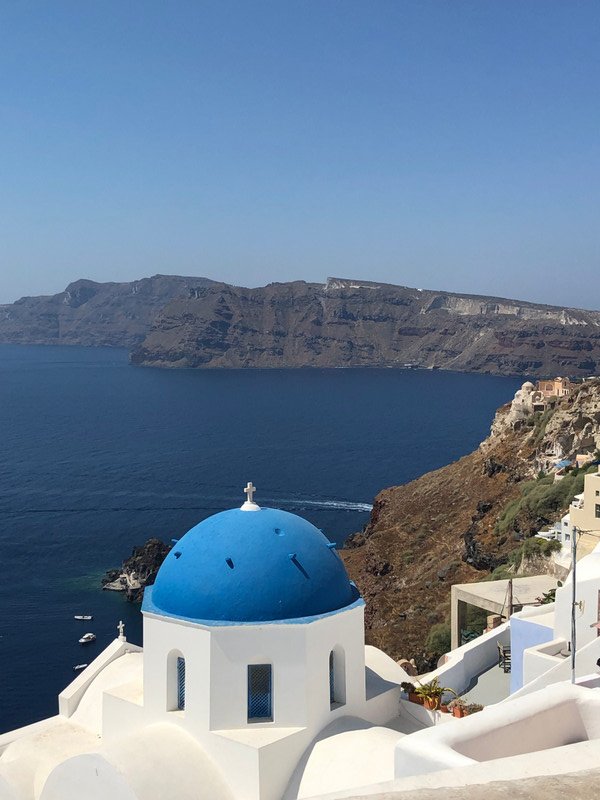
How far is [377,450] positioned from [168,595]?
94.3 metres

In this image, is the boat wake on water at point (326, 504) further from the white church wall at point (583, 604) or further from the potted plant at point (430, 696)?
the potted plant at point (430, 696)

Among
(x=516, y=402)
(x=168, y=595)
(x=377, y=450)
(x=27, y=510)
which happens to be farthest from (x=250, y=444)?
(x=168, y=595)

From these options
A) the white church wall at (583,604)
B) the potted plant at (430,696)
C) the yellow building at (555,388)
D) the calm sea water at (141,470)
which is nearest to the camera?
the potted plant at (430,696)

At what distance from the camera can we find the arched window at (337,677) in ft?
44.7

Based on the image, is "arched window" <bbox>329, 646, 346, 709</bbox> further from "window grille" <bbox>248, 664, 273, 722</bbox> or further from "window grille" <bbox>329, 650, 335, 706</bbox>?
"window grille" <bbox>248, 664, 273, 722</bbox>

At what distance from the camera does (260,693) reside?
1318 cm

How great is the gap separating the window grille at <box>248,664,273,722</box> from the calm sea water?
93.1ft

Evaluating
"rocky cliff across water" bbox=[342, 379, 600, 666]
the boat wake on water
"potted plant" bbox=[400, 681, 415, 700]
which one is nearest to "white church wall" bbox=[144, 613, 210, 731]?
"potted plant" bbox=[400, 681, 415, 700]

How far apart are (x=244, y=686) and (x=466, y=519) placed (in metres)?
45.4

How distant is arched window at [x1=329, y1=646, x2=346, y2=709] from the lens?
13.6 m

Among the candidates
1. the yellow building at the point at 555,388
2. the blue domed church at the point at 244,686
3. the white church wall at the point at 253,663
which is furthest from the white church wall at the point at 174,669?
the yellow building at the point at 555,388

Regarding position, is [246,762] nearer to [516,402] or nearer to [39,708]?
[39,708]

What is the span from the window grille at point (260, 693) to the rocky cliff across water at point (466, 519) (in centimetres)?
2257

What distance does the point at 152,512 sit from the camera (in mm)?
74125
